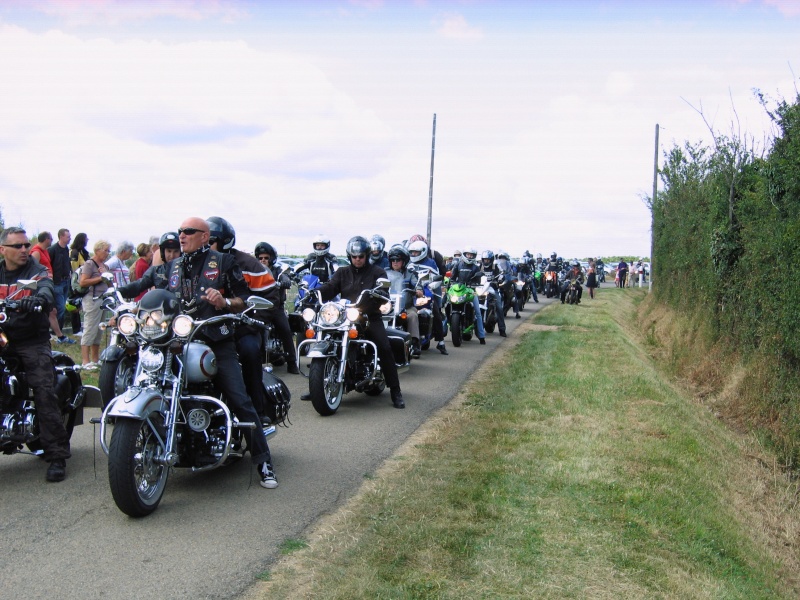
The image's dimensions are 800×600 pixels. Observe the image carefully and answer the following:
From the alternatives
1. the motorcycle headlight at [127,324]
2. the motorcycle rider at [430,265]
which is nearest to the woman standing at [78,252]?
the motorcycle rider at [430,265]

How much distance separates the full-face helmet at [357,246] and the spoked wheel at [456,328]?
715 cm

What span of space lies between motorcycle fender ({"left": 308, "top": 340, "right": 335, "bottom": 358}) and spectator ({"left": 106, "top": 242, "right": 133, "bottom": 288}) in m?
3.91

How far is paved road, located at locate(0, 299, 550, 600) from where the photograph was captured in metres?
4.58

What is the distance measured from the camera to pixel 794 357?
1004 cm

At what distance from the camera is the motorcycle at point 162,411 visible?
17.4 ft

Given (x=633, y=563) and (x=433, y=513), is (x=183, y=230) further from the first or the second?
(x=633, y=563)

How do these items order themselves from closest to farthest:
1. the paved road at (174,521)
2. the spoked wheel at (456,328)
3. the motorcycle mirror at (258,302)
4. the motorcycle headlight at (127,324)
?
1. the paved road at (174,521)
2. the motorcycle headlight at (127,324)
3. the motorcycle mirror at (258,302)
4. the spoked wheel at (456,328)

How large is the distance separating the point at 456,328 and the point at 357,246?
7.33 meters

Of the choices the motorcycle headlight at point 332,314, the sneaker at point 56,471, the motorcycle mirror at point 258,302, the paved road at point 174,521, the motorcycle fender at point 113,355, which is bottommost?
the paved road at point 174,521

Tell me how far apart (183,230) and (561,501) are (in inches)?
138

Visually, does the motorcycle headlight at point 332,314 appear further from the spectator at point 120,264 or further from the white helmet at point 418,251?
the white helmet at point 418,251

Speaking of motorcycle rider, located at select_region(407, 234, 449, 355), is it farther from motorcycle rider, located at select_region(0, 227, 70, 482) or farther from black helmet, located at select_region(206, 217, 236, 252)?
motorcycle rider, located at select_region(0, 227, 70, 482)

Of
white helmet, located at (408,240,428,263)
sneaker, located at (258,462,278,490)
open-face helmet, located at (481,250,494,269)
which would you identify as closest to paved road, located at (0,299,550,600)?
sneaker, located at (258,462,278,490)

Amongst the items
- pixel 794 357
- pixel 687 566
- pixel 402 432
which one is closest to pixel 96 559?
pixel 687 566
